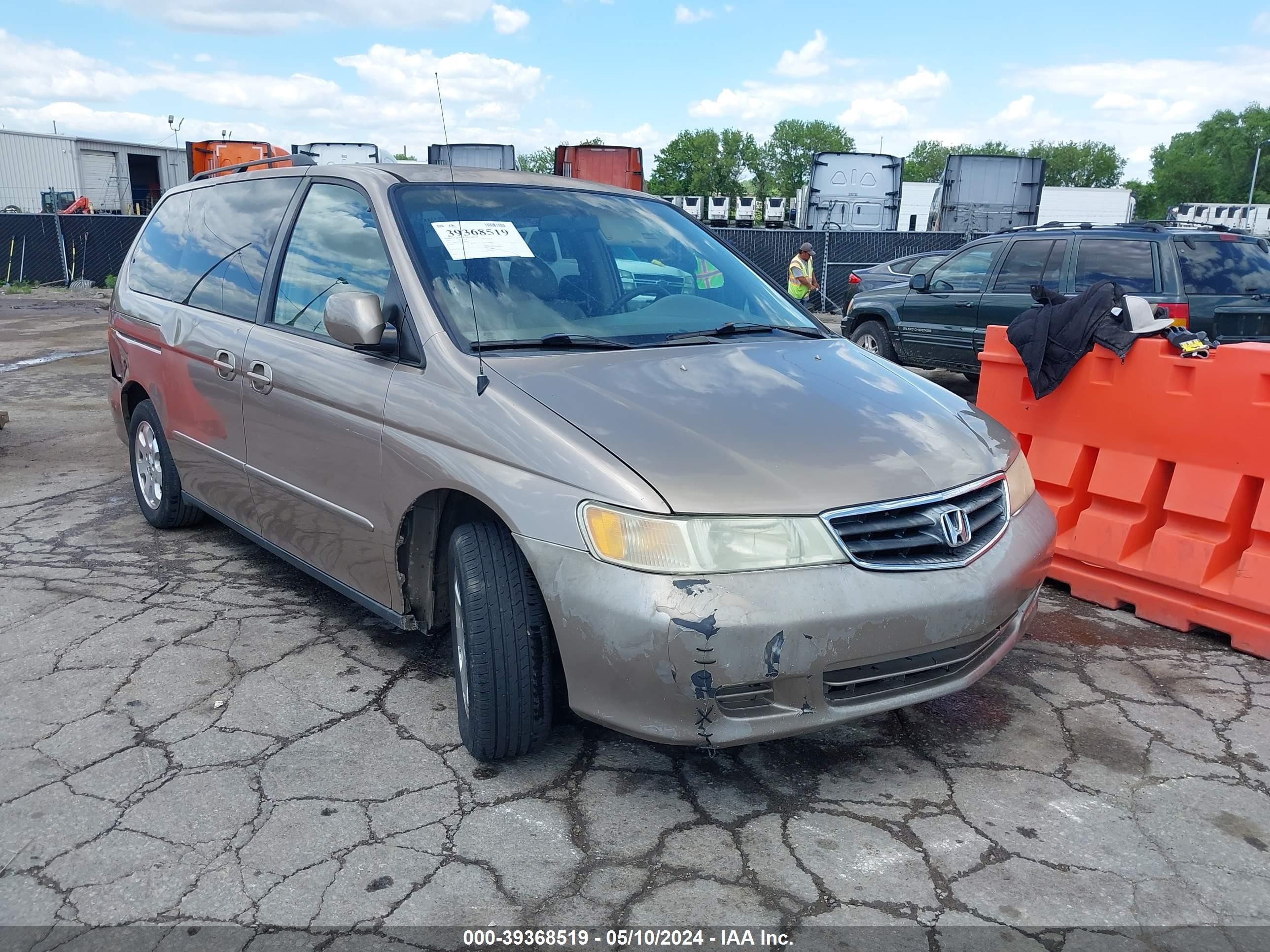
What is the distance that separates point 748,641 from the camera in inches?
96.7

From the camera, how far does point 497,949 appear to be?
228cm

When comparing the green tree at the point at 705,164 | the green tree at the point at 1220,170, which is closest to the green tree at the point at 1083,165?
the green tree at the point at 1220,170

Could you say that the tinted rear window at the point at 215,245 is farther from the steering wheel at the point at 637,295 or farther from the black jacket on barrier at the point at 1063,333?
the black jacket on barrier at the point at 1063,333

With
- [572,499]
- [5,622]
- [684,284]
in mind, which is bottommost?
[5,622]

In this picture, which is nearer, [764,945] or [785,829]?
[764,945]

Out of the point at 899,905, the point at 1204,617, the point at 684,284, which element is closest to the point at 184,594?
the point at 684,284

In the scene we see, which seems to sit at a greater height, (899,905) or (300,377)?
(300,377)

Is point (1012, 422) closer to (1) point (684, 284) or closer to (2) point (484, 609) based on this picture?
(1) point (684, 284)

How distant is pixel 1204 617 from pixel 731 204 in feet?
158

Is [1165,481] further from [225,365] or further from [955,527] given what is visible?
[225,365]

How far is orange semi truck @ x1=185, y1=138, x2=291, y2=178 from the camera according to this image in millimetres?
23172

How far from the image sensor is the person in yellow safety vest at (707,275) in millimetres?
3852

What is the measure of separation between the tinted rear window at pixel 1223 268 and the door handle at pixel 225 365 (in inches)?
297

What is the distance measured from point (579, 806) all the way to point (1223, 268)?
7915 mm
